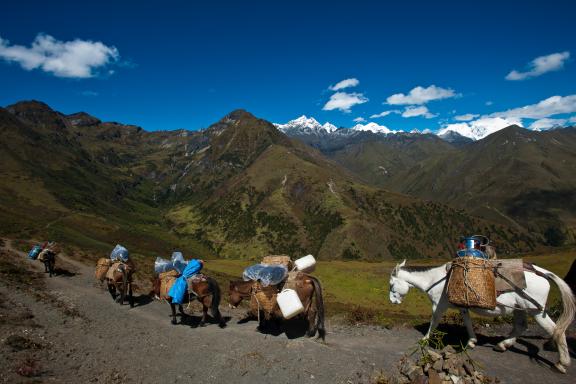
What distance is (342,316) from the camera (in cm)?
2027

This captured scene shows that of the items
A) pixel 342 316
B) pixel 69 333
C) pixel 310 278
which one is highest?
pixel 310 278

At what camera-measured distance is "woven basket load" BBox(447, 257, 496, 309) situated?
494 inches

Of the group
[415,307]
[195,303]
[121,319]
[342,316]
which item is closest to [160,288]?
[121,319]

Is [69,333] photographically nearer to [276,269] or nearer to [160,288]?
[160,288]

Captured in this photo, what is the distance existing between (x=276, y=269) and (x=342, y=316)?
648 cm

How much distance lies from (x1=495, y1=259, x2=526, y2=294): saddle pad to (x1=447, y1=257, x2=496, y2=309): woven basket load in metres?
0.28

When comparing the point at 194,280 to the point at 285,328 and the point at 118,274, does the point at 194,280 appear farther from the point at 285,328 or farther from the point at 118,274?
the point at 118,274

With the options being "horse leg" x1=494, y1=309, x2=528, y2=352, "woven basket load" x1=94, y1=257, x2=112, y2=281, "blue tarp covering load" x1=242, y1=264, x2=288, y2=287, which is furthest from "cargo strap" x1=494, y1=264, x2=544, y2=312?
"woven basket load" x1=94, y1=257, x2=112, y2=281

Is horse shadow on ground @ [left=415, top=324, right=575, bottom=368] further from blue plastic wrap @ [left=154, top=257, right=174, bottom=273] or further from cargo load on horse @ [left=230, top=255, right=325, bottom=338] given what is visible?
blue plastic wrap @ [left=154, top=257, right=174, bottom=273]

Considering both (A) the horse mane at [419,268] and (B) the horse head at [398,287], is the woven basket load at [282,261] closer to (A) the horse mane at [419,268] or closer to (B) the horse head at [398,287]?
(B) the horse head at [398,287]

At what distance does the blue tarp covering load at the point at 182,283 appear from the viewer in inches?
679

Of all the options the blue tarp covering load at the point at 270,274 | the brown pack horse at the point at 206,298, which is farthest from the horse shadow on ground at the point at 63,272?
the blue tarp covering load at the point at 270,274

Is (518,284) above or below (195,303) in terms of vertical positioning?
above

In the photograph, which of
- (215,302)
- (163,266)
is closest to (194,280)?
(215,302)
